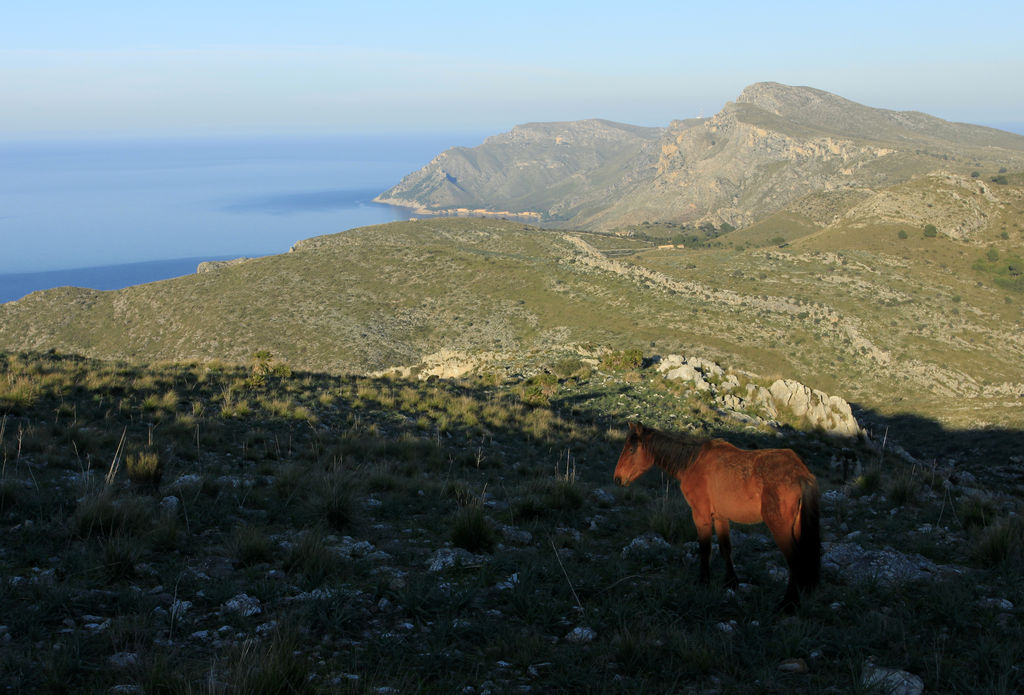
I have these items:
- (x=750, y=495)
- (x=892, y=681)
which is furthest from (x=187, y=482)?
(x=892, y=681)

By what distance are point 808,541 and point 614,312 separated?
173ft

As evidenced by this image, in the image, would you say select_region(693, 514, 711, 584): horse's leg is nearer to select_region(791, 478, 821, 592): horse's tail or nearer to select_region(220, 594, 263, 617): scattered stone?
select_region(791, 478, 821, 592): horse's tail

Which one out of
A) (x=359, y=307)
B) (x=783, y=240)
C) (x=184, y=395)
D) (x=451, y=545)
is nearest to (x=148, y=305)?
(x=359, y=307)

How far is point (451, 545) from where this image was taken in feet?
23.8

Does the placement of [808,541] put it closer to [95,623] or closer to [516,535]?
[516,535]

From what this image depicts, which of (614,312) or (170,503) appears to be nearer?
(170,503)

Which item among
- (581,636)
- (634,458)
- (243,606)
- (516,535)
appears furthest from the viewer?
(516,535)

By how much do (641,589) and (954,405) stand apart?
46.4 metres

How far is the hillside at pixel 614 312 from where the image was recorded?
49.6m

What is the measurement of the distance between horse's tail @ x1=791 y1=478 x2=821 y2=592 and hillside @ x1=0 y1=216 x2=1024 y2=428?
2795 centimetres

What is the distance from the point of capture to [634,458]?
6895 mm

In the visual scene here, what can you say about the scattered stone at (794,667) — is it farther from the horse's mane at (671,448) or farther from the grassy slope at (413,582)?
the horse's mane at (671,448)

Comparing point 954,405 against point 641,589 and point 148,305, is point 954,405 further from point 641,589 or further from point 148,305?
point 148,305

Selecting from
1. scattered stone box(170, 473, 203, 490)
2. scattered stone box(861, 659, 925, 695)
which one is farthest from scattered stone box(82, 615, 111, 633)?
scattered stone box(861, 659, 925, 695)
